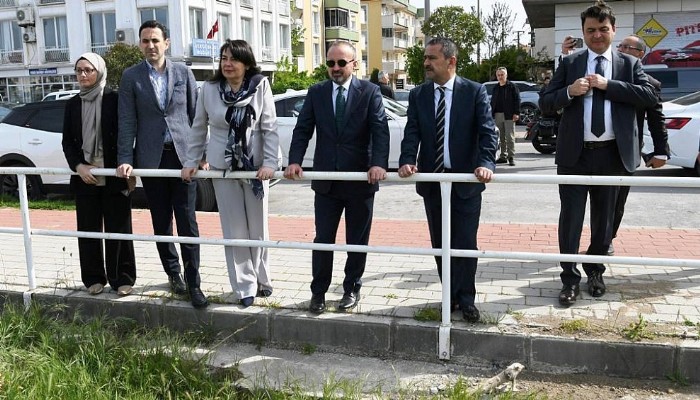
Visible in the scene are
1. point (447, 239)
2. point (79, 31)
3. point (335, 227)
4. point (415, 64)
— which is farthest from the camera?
point (415, 64)

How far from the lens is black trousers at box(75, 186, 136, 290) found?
17.1 feet

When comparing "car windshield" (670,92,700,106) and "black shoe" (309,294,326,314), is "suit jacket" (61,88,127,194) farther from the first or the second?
"car windshield" (670,92,700,106)

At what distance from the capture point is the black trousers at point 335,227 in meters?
4.70

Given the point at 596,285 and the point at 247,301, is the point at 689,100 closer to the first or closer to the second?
the point at 596,285

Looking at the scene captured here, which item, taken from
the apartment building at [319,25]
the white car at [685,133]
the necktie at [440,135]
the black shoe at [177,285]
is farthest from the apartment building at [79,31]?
the necktie at [440,135]

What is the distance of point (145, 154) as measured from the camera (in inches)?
198

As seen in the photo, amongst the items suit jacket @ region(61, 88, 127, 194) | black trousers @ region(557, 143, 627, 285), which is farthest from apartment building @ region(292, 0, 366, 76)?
black trousers @ region(557, 143, 627, 285)

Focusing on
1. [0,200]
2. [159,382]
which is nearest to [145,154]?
[159,382]

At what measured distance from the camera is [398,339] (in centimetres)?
439

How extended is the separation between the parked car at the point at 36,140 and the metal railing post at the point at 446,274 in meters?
7.66

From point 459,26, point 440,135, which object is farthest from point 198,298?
point 459,26

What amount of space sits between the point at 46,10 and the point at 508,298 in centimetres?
4346

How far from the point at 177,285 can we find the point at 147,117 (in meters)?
1.30

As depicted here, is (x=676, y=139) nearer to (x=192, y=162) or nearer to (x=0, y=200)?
(x=192, y=162)
